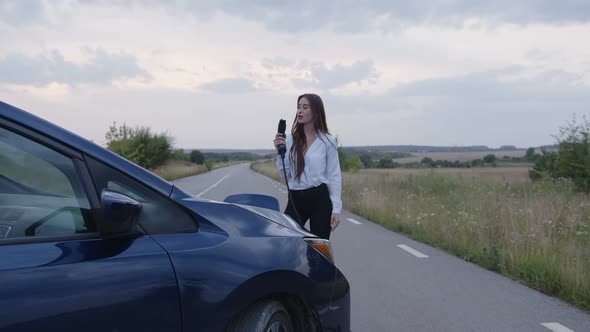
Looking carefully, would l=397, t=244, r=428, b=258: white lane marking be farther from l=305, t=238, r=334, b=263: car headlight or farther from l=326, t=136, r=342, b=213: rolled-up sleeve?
l=305, t=238, r=334, b=263: car headlight

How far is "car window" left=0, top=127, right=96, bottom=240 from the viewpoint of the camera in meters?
2.19

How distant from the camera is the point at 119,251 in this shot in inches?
86.5

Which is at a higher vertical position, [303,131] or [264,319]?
[303,131]

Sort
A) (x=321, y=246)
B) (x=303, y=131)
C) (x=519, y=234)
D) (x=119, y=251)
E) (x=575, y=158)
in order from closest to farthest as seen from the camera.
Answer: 1. (x=119, y=251)
2. (x=321, y=246)
3. (x=303, y=131)
4. (x=519, y=234)
5. (x=575, y=158)

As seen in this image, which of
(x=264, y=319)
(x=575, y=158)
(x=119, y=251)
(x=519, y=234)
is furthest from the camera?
(x=575, y=158)

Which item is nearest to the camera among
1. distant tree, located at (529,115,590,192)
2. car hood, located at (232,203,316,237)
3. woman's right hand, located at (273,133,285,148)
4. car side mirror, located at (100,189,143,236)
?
car side mirror, located at (100,189,143,236)

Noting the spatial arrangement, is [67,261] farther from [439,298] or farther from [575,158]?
[575,158]

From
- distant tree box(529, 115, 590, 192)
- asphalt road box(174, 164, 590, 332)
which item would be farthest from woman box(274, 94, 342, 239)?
distant tree box(529, 115, 590, 192)

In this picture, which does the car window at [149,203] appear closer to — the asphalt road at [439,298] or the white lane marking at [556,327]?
the asphalt road at [439,298]

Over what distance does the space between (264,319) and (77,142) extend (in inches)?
44.4

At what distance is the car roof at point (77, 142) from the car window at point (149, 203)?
28mm

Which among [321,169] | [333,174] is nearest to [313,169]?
[321,169]

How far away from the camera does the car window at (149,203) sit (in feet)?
7.47

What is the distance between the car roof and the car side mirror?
234mm
